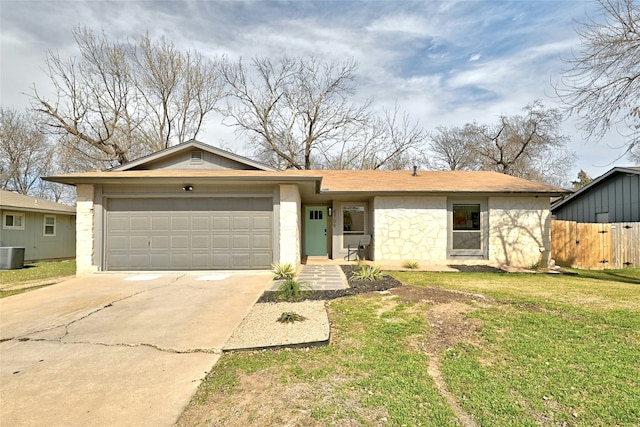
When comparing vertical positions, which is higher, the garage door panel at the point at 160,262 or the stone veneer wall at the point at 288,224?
the stone veneer wall at the point at 288,224

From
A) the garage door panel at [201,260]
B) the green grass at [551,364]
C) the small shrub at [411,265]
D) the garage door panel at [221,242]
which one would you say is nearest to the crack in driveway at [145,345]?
the green grass at [551,364]

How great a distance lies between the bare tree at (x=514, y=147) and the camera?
993 inches

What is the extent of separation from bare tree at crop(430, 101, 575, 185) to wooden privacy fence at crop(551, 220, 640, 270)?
1534 cm

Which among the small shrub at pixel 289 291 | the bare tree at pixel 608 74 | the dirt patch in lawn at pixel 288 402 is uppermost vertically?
the bare tree at pixel 608 74

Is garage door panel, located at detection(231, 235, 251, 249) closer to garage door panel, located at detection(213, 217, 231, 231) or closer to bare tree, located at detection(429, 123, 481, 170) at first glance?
garage door panel, located at detection(213, 217, 231, 231)

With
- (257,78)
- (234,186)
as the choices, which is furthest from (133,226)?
(257,78)

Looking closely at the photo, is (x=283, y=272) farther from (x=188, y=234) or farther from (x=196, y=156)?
(x=196, y=156)

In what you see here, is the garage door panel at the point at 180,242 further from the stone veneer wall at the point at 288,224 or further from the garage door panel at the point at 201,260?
the stone veneer wall at the point at 288,224

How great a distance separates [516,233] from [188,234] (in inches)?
450

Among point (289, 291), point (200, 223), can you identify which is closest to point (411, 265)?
point (289, 291)

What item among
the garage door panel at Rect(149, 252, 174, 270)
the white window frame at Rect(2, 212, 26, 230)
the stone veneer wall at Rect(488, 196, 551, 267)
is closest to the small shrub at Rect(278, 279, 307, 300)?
the garage door panel at Rect(149, 252, 174, 270)

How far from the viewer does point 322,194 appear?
1198 cm

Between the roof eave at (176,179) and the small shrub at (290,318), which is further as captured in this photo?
the roof eave at (176,179)

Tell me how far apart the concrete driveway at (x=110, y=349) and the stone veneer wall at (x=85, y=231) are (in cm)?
180
